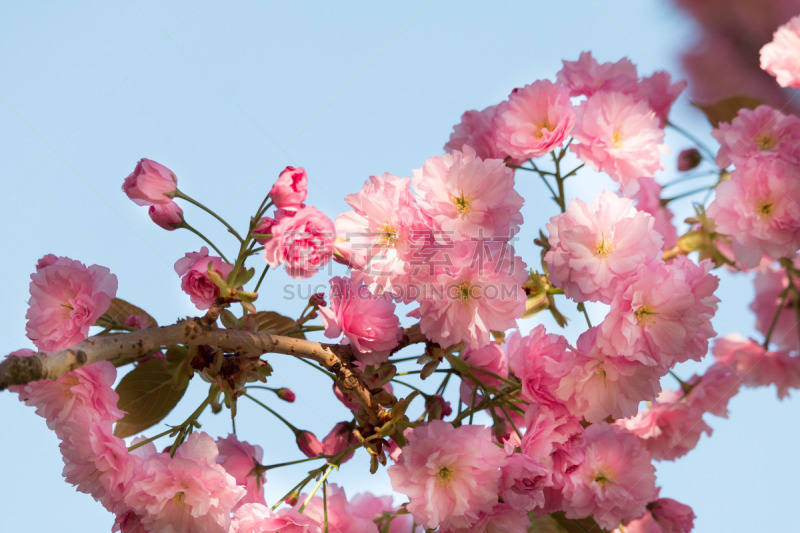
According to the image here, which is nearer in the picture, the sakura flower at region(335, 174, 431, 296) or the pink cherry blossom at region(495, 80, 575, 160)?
the sakura flower at region(335, 174, 431, 296)

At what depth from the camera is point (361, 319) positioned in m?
0.74

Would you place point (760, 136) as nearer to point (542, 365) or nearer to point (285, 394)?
point (542, 365)

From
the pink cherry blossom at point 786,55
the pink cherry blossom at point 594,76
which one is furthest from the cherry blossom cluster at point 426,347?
the pink cherry blossom at point 786,55

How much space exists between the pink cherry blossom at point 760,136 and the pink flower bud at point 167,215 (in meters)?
0.82

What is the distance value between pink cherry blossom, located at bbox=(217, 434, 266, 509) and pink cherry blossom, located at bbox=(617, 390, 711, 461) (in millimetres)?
677

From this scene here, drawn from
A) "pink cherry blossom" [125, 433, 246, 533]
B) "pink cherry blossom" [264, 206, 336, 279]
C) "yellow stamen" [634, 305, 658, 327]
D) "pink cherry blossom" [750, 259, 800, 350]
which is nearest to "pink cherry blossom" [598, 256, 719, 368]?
"yellow stamen" [634, 305, 658, 327]

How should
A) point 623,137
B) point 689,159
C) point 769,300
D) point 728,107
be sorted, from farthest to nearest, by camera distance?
point 769,300
point 689,159
point 728,107
point 623,137

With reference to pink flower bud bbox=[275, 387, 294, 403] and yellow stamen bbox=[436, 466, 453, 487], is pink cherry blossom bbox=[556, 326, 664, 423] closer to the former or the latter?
yellow stamen bbox=[436, 466, 453, 487]

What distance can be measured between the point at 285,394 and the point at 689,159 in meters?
1.01

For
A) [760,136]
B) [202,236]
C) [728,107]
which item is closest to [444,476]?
[202,236]

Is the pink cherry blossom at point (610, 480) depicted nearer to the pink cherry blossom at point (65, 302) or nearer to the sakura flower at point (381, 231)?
the sakura flower at point (381, 231)

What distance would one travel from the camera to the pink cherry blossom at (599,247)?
30.5 inches

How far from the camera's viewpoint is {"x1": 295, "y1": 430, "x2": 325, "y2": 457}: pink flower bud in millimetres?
920

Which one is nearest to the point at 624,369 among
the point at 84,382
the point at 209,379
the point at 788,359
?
the point at 209,379
